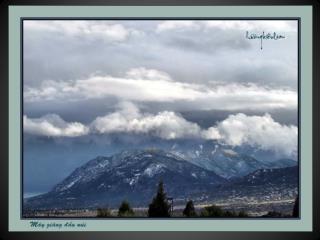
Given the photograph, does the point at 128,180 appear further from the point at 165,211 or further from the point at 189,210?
the point at 189,210

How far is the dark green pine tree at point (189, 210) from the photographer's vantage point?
17.2 metres

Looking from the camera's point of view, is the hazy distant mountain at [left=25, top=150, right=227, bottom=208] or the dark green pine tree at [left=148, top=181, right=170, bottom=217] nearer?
the dark green pine tree at [left=148, top=181, right=170, bottom=217]

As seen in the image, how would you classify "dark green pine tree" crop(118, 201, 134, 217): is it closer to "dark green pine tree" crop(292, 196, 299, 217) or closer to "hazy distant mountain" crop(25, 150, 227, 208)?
"hazy distant mountain" crop(25, 150, 227, 208)

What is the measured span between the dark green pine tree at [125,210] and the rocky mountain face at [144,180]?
99 mm

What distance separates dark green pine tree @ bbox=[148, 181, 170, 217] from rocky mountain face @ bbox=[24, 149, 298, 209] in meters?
0.12

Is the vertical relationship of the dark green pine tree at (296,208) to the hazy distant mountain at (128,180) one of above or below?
below

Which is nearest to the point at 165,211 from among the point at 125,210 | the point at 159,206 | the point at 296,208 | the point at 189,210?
the point at 159,206

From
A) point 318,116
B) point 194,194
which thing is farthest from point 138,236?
point 318,116

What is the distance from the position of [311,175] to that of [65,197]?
4738 mm

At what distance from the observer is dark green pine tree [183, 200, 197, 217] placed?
56.6 ft

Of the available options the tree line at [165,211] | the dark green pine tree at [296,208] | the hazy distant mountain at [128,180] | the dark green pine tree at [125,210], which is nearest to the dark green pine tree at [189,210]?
the tree line at [165,211]

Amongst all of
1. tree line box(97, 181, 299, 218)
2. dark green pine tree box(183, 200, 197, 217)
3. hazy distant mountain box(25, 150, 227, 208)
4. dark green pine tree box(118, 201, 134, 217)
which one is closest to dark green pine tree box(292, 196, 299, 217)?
tree line box(97, 181, 299, 218)

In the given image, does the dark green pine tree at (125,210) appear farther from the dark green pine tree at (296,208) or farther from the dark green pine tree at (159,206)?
the dark green pine tree at (296,208)

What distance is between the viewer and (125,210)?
17250 millimetres
